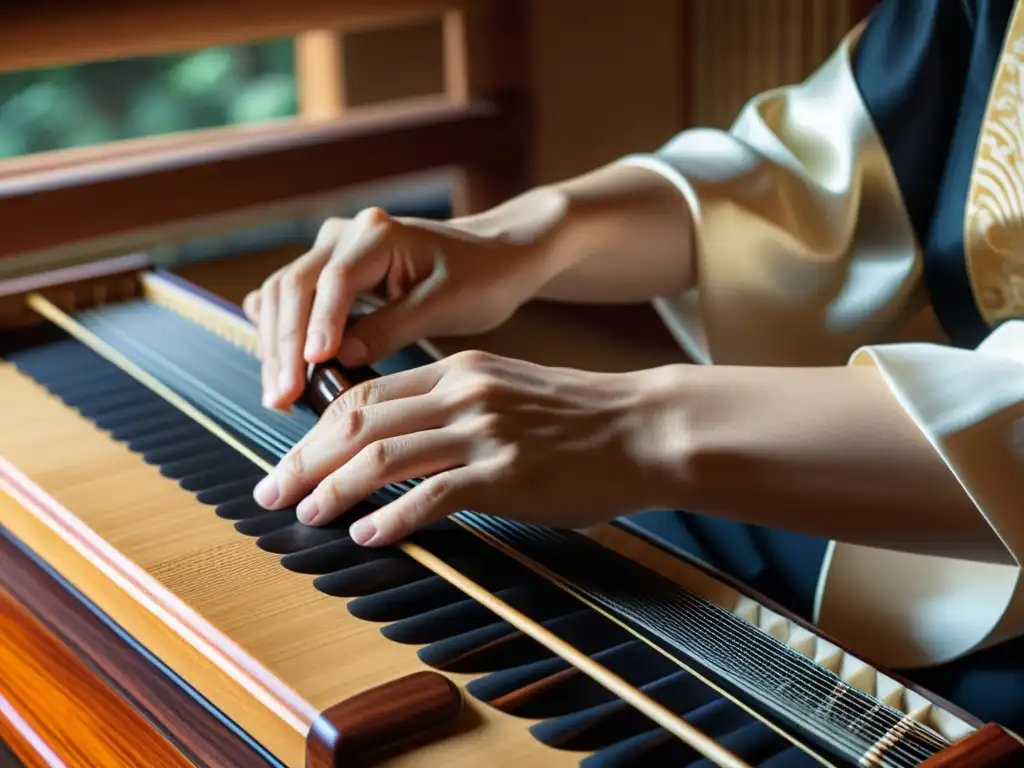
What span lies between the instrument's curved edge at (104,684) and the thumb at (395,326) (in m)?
0.27

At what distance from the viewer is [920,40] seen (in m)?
1.18

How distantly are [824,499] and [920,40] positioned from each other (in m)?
0.56

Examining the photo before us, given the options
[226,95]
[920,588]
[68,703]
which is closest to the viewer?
[68,703]

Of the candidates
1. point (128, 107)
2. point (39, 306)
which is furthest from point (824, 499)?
point (128, 107)

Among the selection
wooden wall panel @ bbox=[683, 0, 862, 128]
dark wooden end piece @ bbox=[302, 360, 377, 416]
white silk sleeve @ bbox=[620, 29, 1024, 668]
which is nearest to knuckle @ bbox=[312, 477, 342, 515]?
dark wooden end piece @ bbox=[302, 360, 377, 416]

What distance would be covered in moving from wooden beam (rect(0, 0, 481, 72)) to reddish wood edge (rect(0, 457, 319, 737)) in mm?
1218

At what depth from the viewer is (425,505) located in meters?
0.76

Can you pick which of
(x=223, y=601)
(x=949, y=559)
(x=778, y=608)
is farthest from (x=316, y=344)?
(x=949, y=559)

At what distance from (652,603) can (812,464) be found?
0.53 feet

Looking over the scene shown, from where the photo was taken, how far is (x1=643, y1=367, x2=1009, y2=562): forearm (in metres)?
0.82

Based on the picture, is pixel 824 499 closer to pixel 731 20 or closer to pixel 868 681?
pixel 868 681

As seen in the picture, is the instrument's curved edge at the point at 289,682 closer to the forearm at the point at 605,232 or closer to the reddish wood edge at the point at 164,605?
the reddish wood edge at the point at 164,605

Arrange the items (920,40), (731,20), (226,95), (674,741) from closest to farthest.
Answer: (674,741) < (920,40) < (226,95) < (731,20)

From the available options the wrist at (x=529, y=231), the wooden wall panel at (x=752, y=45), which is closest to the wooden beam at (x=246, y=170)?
the wooden wall panel at (x=752, y=45)
